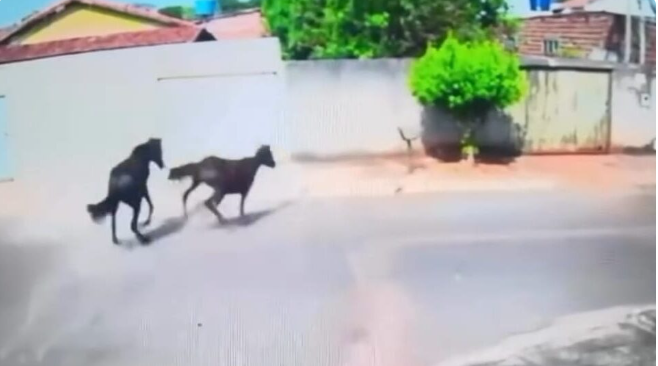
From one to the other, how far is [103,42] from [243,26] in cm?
26

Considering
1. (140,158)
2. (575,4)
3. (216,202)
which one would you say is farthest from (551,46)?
(140,158)

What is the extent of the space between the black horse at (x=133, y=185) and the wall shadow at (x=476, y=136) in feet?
1.59

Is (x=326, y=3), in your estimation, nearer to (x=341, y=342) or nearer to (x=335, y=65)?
(x=335, y=65)

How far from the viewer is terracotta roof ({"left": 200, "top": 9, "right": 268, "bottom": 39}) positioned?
5.35ft

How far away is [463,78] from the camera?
163 cm

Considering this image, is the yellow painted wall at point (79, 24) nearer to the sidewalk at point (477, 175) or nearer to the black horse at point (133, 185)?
the black horse at point (133, 185)

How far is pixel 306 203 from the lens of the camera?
163 cm

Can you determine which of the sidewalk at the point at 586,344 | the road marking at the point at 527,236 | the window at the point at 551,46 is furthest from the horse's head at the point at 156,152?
the window at the point at 551,46

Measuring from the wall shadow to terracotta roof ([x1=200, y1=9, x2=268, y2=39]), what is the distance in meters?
0.33

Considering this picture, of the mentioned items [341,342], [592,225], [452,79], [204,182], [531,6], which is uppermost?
[531,6]

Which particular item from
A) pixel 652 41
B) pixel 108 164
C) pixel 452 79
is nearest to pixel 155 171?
pixel 108 164

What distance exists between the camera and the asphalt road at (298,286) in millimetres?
1604

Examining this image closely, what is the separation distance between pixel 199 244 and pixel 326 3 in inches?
19.2

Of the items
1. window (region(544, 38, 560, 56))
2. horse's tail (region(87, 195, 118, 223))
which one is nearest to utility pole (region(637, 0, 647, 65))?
window (region(544, 38, 560, 56))
